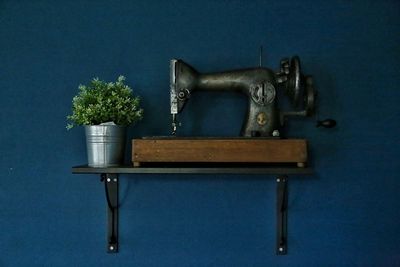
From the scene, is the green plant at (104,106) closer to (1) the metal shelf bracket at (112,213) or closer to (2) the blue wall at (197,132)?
(2) the blue wall at (197,132)

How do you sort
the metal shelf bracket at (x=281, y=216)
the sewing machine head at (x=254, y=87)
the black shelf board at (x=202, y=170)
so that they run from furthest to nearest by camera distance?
the metal shelf bracket at (x=281, y=216), the sewing machine head at (x=254, y=87), the black shelf board at (x=202, y=170)

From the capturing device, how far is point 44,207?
1754 mm

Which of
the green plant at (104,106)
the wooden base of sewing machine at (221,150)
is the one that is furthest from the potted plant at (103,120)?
the wooden base of sewing machine at (221,150)

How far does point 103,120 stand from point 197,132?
15.6 inches

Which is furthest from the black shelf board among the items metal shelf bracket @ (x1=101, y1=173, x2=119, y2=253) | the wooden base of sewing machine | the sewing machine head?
metal shelf bracket @ (x1=101, y1=173, x2=119, y2=253)

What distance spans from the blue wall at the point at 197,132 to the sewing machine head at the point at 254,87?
16 cm

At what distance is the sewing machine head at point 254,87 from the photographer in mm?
1556

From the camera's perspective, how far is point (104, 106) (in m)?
1.53

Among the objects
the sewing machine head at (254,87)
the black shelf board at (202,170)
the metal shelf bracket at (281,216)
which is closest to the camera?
the black shelf board at (202,170)

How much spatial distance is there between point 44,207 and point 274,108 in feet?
3.33

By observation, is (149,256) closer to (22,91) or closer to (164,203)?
(164,203)

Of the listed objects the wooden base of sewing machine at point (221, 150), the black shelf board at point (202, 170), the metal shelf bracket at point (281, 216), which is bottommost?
the metal shelf bracket at point (281, 216)

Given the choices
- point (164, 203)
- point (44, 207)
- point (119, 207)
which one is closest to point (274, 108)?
point (164, 203)

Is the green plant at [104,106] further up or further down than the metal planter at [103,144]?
further up
